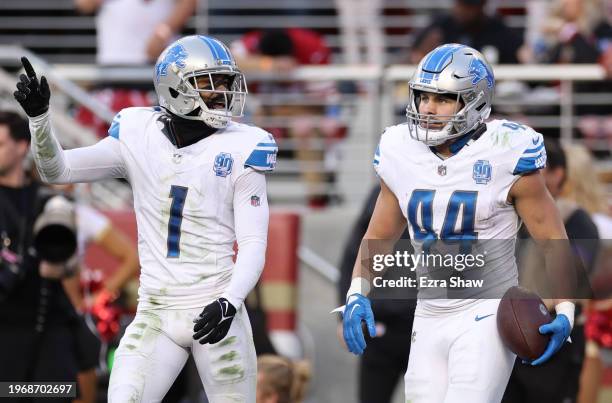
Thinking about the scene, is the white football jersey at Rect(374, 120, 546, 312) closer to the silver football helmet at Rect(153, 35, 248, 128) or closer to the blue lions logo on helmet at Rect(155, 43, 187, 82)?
the silver football helmet at Rect(153, 35, 248, 128)

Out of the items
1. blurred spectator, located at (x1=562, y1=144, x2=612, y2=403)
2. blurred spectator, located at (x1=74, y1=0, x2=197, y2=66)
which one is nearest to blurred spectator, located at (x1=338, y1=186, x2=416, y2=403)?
blurred spectator, located at (x1=562, y1=144, x2=612, y2=403)

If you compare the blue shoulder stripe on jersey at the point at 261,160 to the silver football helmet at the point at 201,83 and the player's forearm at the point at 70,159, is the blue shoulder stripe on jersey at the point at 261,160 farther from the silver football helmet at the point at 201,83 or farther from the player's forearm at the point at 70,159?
the player's forearm at the point at 70,159

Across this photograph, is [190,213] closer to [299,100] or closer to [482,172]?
[482,172]

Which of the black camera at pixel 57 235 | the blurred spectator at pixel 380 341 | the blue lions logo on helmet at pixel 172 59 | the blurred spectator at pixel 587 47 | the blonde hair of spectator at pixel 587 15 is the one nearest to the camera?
the blue lions logo on helmet at pixel 172 59

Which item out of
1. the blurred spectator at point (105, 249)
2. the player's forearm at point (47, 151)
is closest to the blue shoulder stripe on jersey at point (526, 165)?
the player's forearm at point (47, 151)

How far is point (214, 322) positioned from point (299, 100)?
4.49 m

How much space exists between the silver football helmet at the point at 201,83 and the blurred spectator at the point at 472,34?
3.49 metres

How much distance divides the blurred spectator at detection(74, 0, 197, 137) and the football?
4708 mm

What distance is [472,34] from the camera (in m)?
9.52

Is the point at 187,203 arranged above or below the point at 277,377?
above

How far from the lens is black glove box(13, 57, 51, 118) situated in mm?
5664

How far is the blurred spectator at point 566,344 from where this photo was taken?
673cm

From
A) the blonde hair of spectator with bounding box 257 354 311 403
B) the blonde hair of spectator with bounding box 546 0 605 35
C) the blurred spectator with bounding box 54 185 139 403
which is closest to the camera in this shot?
the blonde hair of spectator with bounding box 257 354 311 403

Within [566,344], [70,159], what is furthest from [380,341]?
[70,159]
